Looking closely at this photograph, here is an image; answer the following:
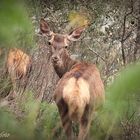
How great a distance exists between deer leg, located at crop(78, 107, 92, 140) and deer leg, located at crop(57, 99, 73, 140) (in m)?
0.22

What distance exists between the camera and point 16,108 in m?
6.61

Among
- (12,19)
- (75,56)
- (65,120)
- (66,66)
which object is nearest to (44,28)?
(66,66)

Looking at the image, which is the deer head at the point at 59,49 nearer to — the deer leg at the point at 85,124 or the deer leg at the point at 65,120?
the deer leg at the point at 65,120

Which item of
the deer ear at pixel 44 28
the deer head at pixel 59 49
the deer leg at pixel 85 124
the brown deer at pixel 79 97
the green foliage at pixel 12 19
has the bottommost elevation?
the deer leg at pixel 85 124

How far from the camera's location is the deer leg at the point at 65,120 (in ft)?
21.8

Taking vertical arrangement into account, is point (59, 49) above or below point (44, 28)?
below

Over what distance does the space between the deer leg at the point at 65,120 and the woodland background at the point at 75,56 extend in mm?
117

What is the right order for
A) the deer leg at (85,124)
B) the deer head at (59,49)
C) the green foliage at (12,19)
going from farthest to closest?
1. the deer head at (59,49)
2. the deer leg at (85,124)
3. the green foliage at (12,19)

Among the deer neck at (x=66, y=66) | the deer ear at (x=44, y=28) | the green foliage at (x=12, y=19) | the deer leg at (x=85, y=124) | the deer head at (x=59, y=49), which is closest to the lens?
the green foliage at (x=12, y=19)

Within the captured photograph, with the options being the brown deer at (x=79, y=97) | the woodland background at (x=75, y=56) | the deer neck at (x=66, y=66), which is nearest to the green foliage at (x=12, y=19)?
the woodland background at (x=75, y=56)

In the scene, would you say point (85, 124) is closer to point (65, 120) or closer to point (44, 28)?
point (65, 120)

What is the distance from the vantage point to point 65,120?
274 inches

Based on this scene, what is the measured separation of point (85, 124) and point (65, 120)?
0.36 meters

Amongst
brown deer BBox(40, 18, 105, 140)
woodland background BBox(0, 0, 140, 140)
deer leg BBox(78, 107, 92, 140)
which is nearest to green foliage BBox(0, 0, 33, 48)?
woodland background BBox(0, 0, 140, 140)
